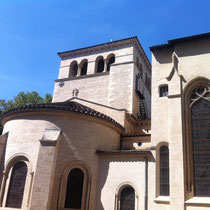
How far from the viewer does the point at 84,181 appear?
627 inches

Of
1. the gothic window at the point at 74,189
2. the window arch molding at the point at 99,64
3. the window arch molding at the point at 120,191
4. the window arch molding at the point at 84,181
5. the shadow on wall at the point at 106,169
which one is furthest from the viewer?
the window arch molding at the point at 99,64

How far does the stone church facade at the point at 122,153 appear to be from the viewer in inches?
545

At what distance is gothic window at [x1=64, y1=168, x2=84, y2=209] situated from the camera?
50.4 ft

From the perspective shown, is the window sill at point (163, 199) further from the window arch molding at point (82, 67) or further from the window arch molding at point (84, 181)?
the window arch molding at point (82, 67)

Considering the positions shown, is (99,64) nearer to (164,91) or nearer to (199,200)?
(164,91)

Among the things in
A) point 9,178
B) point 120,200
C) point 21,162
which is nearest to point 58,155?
point 21,162

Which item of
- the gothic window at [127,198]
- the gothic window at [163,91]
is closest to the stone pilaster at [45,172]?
the gothic window at [127,198]

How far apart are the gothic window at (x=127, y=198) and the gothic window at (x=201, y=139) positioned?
3.85m

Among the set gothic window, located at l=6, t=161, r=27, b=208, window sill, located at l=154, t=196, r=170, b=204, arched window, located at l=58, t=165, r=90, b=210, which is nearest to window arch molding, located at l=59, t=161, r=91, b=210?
arched window, located at l=58, t=165, r=90, b=210

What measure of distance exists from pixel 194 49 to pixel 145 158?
25.4 ft

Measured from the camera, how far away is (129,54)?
2739 centimetres

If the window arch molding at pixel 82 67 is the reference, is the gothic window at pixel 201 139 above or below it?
below

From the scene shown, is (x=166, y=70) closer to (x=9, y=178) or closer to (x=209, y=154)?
(x=209, y=154)

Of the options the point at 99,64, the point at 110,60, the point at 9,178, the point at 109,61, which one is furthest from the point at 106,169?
the point at 99,64
